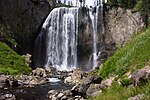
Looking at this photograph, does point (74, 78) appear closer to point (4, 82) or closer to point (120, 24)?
point (4, 82)

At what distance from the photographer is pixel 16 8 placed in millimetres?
93688

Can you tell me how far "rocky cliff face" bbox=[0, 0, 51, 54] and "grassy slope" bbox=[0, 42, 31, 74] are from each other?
10996 mm

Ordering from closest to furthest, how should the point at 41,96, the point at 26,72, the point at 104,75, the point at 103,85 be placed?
the point at 103,85
the point at 104,75
the point at 41,96
the point at 26,72

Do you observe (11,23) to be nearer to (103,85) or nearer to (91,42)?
(91,42)

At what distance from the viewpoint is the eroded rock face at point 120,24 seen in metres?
95.1

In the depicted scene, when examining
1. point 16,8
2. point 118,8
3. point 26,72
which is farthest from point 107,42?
point 26,72

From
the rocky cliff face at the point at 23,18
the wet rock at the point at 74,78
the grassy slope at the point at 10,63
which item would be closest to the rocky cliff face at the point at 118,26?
the rocky cliff face at the point at 23,18

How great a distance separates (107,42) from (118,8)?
11.0m

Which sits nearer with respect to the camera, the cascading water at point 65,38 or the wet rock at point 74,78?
the wet rock at point 74,78

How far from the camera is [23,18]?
94.5 m

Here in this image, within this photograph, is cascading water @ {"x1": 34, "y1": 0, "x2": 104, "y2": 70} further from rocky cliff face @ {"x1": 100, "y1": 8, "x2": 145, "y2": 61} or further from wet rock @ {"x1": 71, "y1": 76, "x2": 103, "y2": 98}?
wet rock @ {"x1": 71, "y1": 76, "x2": 103, "y2": 98}

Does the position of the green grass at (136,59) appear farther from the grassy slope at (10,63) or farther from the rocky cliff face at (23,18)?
the rocky cliff face at (23,18)

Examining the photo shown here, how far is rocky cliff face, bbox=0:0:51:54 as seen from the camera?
3558 inches

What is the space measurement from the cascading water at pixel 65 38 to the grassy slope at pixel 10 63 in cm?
1767
